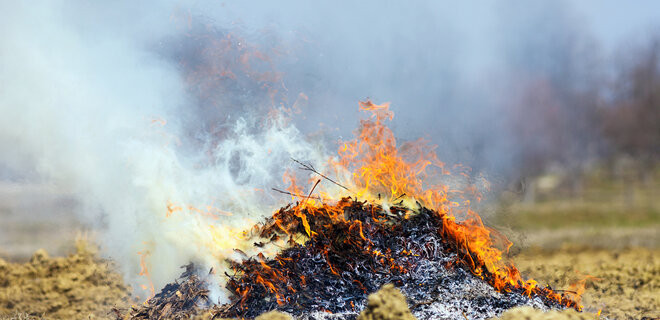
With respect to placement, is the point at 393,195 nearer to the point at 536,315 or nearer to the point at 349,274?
the point at 349,274

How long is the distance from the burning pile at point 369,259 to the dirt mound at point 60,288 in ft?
16.7

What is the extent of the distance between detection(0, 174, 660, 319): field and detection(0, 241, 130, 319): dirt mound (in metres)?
0.02

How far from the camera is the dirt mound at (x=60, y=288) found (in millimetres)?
10953

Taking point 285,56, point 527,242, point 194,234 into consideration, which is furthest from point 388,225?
point 527,242

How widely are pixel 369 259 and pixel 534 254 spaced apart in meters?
10.7

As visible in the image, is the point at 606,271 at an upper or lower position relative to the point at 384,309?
upper

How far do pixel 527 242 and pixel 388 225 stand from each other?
32.6 ft

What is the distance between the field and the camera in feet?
37.7

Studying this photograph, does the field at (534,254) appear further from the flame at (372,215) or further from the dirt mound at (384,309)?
the dirt mound at (384,309)

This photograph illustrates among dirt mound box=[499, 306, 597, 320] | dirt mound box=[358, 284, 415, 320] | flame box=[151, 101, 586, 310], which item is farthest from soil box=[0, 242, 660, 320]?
dirt mound box=[358, 284, 415, 320]

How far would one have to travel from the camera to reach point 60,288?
11.4 metres

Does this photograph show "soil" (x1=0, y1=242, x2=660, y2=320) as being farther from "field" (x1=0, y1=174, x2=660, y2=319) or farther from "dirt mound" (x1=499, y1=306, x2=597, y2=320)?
"dirt mound" (x1=499, y1=306, x2=597, y2=320)

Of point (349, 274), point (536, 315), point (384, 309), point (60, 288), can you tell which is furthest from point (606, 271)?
point (60, 288)

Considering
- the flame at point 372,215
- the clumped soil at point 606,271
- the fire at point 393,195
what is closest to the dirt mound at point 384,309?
the flame at point 372,215
